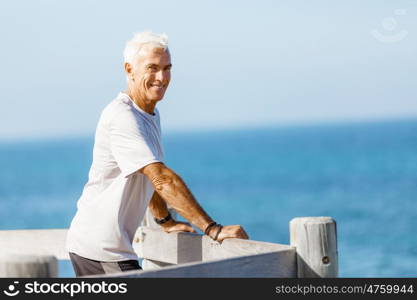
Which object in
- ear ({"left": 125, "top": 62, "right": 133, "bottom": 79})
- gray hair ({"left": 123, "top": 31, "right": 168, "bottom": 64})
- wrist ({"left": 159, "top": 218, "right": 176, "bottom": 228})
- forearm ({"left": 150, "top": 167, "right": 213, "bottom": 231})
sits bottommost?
forearm ({"left": 150, "top": 167, "right": 213, "bottom": 231})

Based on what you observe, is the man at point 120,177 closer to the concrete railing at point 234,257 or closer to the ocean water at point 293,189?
the concrete railing at point 234,257

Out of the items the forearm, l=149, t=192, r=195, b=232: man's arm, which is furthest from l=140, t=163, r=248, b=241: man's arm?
l=149, t=192, r=195, b=232: man's arm

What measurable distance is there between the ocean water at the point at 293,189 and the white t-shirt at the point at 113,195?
16.8 m

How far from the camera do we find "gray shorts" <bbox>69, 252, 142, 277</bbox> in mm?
3139

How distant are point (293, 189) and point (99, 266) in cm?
3894

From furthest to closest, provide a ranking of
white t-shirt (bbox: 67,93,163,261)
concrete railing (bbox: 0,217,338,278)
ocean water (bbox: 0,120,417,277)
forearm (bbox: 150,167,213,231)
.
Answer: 1. ocean water (bbox: 0,120,417,277)
2. white t-shirt (bbox: 67,93,163,261)
3. forearm (bbox: 150,167,213,231)
4. concrete railing (bbox: 0,217,338,278)

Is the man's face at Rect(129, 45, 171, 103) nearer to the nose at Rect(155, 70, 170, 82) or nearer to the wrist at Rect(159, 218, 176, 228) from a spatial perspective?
the nose at Rect(155, 70, 170, 82)

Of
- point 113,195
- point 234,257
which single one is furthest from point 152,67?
point 234,257

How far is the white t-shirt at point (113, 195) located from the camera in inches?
121

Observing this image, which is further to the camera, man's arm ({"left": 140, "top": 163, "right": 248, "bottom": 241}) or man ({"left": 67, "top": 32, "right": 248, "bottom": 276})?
man ({"left": 67, "top": 32, "right": 248, "bottom": 276})

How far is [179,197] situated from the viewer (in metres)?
2.87

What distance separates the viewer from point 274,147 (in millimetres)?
68750

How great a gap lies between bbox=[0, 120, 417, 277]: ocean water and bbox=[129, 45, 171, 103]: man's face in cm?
1688

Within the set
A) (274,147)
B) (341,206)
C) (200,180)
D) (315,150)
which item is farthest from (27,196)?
(274,147)
